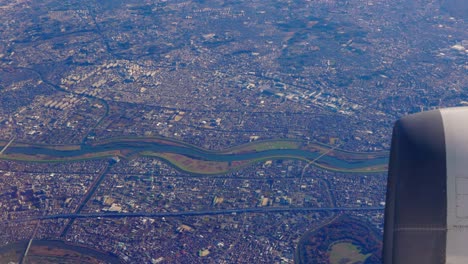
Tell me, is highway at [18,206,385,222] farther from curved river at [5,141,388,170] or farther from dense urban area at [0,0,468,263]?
curved river at [5,141,388,170]

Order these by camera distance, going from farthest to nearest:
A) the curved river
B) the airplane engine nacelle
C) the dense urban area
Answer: the curved river
the dense urban area
the airplane engine nacelle

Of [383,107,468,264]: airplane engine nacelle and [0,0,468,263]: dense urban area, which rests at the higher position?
[383,107,468,264]: airplane engine nacelle

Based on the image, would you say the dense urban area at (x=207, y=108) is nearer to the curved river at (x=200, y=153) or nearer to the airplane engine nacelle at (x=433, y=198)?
the curved river at (x=200, y=153)

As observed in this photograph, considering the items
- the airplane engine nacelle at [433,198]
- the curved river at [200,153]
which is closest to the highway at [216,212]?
the curved river at [200,153]

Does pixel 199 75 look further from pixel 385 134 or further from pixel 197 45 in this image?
pixel 385 134

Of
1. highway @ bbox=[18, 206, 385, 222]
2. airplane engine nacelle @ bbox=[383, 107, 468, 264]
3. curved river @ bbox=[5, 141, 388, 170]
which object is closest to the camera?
airplane engine nacelle @ bbox=[383, 107, 468, 264]

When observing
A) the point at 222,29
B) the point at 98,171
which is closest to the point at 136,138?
the point at 98,171

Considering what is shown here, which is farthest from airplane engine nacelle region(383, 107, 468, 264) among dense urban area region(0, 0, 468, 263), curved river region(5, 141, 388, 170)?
curved river region(5, 141, 388, 170)

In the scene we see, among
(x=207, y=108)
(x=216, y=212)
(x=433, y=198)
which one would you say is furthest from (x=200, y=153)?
(x=433, y=198)

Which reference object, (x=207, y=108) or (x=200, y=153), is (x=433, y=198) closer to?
(x=200, y=153)
